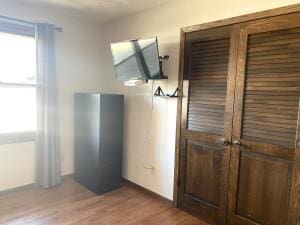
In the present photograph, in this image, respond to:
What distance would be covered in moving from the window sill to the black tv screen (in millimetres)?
1335

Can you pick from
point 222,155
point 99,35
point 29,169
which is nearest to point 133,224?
point 222,155

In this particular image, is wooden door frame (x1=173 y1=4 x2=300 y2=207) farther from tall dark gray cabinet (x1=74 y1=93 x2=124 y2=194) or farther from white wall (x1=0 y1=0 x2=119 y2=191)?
white wall (x1=0 y1=0 x2=119 y2=191)

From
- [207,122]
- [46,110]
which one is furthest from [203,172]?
[46,110]

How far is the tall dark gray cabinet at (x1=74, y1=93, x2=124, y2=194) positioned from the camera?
9.18 feet

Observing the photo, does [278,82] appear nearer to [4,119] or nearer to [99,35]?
[99,35]

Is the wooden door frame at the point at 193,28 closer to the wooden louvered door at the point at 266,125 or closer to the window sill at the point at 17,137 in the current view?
the wooden louvered door at the point at 266,125

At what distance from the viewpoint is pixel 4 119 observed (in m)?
2.73

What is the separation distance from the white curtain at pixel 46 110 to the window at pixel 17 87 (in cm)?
11

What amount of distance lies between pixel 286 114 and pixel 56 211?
2.35 meters

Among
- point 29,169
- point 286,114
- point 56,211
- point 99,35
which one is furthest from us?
point 99,35

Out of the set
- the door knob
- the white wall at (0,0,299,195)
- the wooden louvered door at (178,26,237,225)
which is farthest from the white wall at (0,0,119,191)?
the door knob

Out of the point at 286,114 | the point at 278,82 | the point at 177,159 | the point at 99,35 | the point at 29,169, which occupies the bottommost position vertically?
the point at 29,169

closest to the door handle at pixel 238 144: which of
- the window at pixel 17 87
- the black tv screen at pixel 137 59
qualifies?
the black tv screen at pixel 137 59

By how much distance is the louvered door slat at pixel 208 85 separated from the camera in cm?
215
